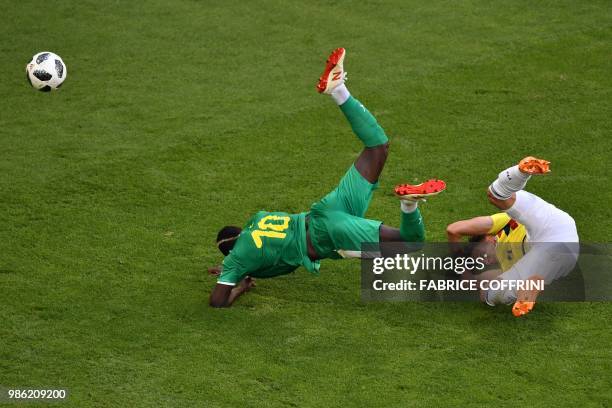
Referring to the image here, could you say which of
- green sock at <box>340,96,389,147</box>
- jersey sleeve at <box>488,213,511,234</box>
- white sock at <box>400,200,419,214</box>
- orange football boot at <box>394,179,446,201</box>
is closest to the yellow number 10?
green sock at <box>340,96,389,147</box>

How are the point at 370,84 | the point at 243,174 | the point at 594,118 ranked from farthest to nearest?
the point at 370,84 < the point at 594,118 < the point at 243,174

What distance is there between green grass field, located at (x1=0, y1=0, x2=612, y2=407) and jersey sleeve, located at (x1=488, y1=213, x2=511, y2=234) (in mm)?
660

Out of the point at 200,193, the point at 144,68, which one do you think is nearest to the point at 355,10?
the point at 144,68

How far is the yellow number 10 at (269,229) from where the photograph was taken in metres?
8.70

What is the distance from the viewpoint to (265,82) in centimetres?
1266

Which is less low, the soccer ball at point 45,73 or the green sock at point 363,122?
the soccer ball at point 45,73

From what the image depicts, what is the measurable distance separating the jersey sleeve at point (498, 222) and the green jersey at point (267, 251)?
4.91 ft

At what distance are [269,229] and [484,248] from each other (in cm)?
181

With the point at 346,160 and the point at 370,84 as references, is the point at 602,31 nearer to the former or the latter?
the point at 370,84

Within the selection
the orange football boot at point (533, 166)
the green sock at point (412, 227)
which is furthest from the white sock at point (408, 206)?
the orange football boot at point (533, 166)

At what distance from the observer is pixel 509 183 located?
827cm

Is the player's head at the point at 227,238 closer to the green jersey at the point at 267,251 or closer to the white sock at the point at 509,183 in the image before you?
the green jersey at the point at 267,251

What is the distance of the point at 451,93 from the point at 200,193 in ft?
11.3

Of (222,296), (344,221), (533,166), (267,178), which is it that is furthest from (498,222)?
(267,178)
